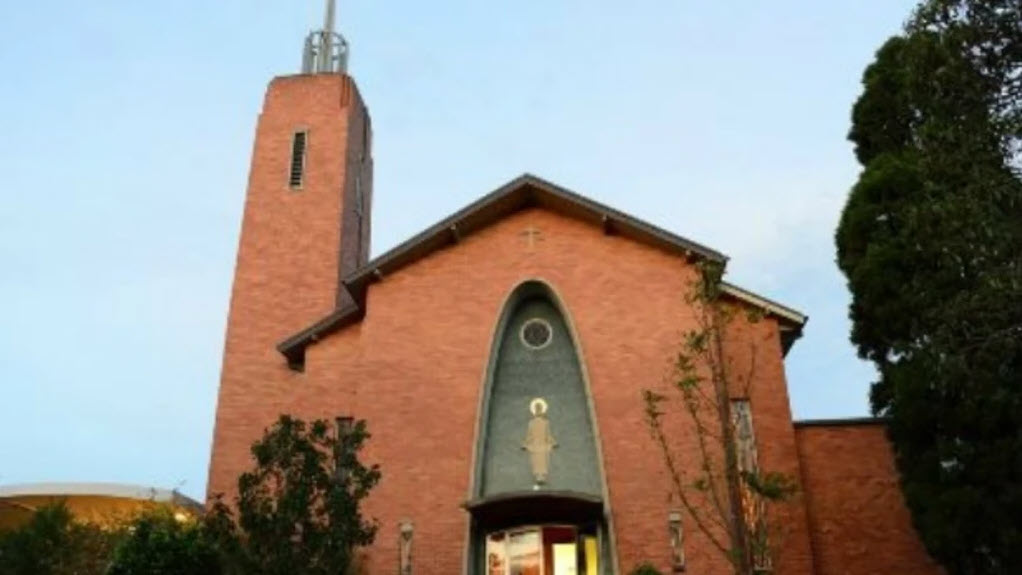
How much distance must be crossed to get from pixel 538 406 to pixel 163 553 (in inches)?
318

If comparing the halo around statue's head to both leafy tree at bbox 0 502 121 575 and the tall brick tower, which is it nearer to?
the tall brick tower

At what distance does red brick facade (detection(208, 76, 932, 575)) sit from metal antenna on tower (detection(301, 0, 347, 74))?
22.5 ft

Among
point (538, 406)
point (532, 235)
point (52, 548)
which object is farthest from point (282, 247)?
point (52, 548)

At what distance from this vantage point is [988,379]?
46.0 ft

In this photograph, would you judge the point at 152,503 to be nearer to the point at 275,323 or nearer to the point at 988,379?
the point at 275,323


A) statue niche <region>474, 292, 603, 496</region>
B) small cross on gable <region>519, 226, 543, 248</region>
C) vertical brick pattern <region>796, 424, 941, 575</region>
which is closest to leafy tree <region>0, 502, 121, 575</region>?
statue niche <region>474, 292, 603, 496</region>

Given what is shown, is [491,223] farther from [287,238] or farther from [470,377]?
[287,238]

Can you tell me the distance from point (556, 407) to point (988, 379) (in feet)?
31.4

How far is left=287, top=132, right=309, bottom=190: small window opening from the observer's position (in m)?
27.3

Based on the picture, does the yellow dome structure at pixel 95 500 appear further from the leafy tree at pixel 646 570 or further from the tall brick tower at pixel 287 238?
A: the leafy tree at pixel 646 570

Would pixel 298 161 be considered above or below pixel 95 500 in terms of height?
above

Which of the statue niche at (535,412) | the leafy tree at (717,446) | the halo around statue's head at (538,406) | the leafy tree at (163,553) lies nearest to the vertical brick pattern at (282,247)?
the leafy tree at (163,553)

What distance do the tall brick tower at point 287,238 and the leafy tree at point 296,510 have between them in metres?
6.55

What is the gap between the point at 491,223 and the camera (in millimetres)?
23734
